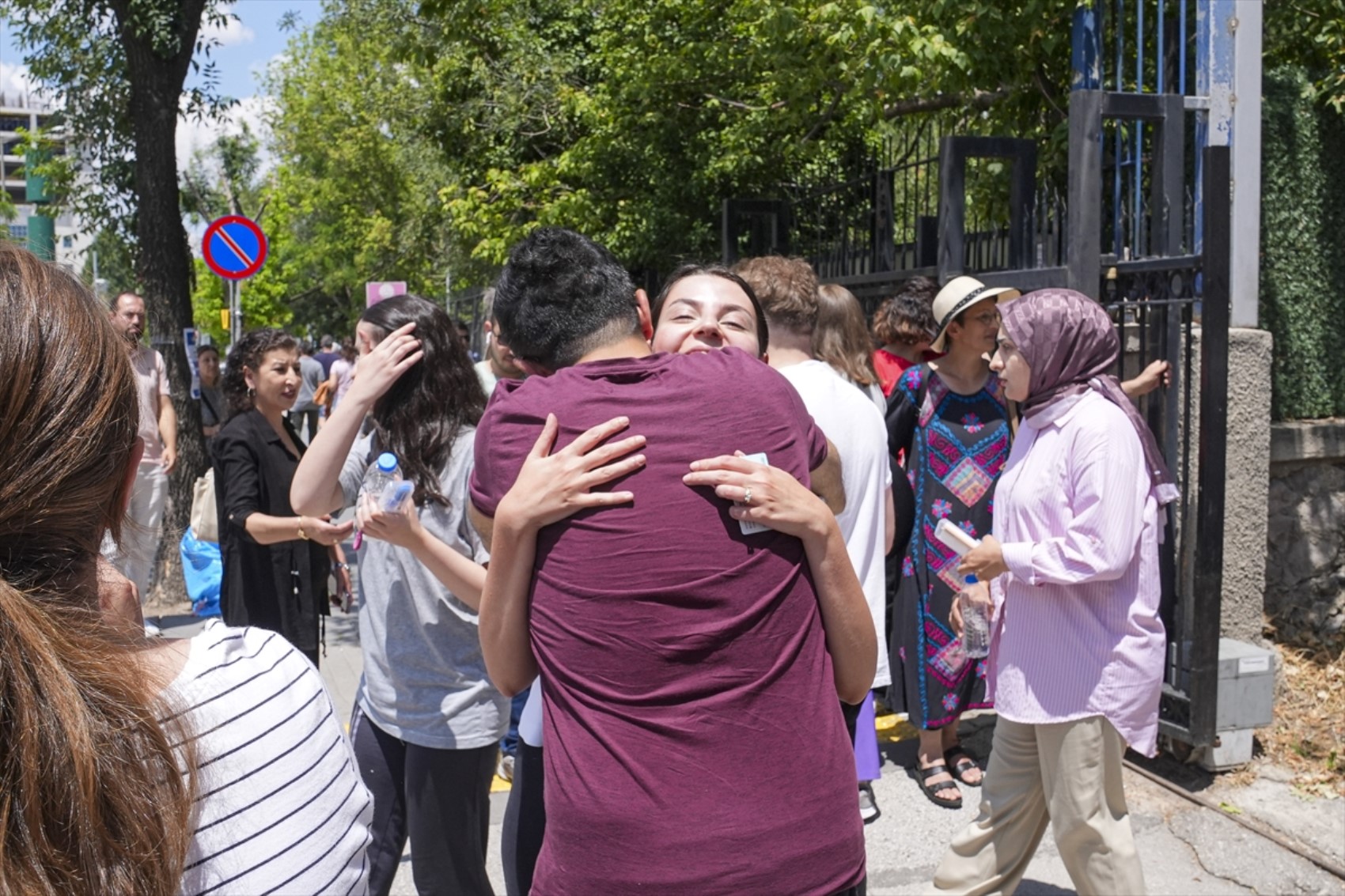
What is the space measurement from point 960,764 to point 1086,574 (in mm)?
2185

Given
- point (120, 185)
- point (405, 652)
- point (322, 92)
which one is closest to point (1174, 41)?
point (405, 652)

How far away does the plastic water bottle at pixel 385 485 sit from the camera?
8.88 ft

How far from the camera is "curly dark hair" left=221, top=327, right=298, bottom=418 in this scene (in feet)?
15.3

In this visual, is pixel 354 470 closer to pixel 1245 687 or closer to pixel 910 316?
pixel 910 316

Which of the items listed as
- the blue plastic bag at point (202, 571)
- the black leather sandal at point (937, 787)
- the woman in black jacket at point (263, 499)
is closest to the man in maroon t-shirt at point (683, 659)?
the woman in black jacket at point (263, 499)

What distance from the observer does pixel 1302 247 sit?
5.98 metres

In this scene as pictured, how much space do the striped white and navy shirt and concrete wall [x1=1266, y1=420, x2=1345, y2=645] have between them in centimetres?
570

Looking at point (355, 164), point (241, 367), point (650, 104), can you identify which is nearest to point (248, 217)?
point (355, 164)

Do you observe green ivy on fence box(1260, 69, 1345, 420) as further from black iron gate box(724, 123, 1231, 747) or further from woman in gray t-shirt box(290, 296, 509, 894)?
woman in gray t-shirt box(290, 296, 509, 894)

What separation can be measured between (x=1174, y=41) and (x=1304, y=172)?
0.99 m

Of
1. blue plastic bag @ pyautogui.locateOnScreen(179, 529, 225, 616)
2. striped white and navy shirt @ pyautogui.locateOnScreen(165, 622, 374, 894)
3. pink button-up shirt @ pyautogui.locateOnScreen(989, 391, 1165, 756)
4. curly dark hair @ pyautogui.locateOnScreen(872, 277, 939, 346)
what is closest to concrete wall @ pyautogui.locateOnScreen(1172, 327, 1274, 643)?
curly dark hair @ pyautogui.locateOnScreen(872, 277, 939, 346)

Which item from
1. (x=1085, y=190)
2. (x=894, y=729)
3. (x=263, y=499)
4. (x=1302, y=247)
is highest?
(x=1085, y=190)

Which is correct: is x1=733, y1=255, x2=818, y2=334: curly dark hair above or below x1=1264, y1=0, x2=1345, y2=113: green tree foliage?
below

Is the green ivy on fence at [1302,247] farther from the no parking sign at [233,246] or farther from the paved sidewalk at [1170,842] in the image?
the no parking sign at [233,246]
